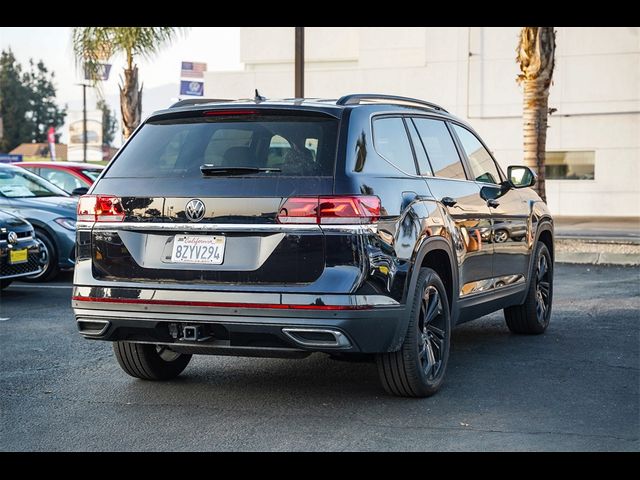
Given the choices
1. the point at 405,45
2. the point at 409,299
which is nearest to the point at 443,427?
the point at 409,299

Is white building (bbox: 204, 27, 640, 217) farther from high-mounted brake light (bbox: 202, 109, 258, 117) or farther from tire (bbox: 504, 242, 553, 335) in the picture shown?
high-mounted brake light (bbox: 202, 109, 258, 117)

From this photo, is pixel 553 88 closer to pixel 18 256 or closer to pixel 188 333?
pixel 18 256

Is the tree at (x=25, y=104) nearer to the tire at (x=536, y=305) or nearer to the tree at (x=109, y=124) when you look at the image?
the tree at (x=109, y=124)

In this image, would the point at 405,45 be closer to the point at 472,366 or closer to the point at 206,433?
the point at 472,366

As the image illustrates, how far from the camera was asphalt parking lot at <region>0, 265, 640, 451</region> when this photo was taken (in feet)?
16.7

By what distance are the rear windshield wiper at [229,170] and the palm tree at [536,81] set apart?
11049 mm

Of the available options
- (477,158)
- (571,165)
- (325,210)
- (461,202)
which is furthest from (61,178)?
(571,165)

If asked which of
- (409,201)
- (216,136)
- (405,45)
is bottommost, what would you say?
(409,201)

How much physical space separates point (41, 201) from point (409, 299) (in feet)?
26.6

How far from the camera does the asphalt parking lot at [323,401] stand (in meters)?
5.09

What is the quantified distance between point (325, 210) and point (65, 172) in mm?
10568

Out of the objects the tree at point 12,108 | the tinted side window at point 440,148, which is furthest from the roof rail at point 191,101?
the tree at point 12,108

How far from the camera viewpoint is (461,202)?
21.9 feet
